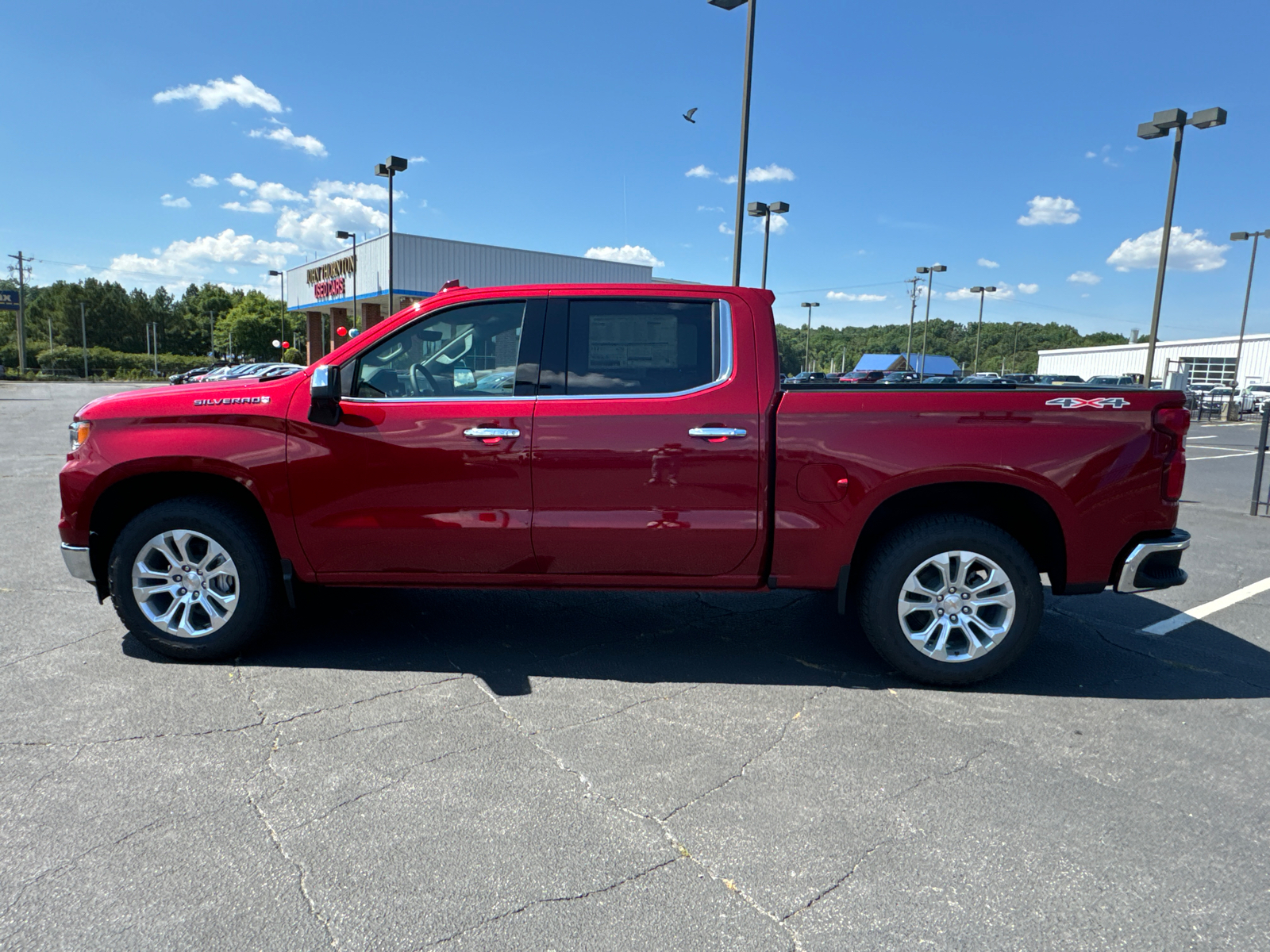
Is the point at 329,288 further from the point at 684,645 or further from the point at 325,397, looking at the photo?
the point at 684,645

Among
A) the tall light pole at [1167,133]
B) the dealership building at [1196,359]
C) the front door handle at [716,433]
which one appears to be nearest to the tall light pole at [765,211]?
the tall light pole at [1167,133]

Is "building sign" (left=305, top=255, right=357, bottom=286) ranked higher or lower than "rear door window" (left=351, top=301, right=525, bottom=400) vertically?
higher

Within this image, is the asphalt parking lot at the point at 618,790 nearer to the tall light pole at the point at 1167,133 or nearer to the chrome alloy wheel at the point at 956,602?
the chrome alloy wheel at the point at 956,602

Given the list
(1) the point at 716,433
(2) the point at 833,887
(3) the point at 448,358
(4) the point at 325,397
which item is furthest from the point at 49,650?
(2) the point at 833,887

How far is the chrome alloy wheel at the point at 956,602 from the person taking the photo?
4082mm

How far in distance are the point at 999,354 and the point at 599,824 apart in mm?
139677

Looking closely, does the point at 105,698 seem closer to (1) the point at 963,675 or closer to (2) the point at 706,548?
(2) the point at 706,548

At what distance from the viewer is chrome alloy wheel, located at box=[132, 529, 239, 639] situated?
4273 millimetres

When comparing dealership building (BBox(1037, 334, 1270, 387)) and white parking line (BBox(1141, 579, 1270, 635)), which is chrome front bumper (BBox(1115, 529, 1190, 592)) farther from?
dealership building (BBox(1037, 334, 1270, 387))

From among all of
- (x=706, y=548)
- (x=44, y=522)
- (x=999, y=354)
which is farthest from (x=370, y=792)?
(x=999, y=354)

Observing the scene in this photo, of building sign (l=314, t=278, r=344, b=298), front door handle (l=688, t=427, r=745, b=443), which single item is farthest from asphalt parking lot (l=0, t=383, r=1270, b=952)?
building sign (l=314, t=278, r=344, b=298)

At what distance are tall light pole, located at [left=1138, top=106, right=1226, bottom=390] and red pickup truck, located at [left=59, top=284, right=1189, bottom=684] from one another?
14.9 meters

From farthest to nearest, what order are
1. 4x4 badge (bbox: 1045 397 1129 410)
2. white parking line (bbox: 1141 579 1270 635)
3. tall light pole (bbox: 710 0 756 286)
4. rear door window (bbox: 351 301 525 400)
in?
tall light pole (bbox: 710 0 756 286) → white parking line (bbox: 1141 579 1270 635) → rear door window (bbox: 351 301 525 400) → 4x4 badge (bbox: 1045 397 1129 410)

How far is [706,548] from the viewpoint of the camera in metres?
4.10
